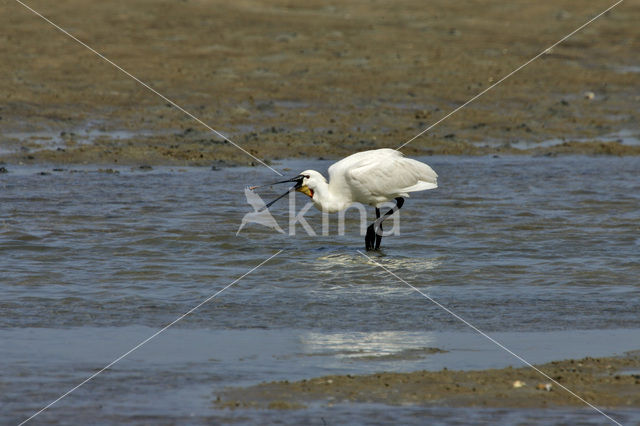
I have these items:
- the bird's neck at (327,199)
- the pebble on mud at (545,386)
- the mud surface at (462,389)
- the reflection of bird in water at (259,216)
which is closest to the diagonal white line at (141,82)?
the reflection of bird in water at (259,216)

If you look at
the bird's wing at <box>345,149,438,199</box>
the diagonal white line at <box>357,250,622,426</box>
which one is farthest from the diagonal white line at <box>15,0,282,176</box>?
the diagonal white line at <box>357,250,622,426</box>

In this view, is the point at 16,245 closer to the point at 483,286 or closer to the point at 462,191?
the point at 483,286

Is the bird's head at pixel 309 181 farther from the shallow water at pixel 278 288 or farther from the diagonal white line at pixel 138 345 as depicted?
the diagonal white line at pixel 138 345

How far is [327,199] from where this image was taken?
10.2m

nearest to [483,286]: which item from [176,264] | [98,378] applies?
[176,264]

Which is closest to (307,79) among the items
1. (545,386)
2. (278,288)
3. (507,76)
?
(507,76)

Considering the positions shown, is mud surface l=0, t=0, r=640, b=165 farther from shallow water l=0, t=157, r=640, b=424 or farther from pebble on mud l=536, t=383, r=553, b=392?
pebble on mud l=536, t=383, r=553, b=392

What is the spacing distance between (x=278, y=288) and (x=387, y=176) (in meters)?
2.19

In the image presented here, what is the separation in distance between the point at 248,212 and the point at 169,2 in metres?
12.9

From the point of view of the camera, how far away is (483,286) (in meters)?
8.80

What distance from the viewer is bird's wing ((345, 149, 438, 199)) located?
10336 millimetres

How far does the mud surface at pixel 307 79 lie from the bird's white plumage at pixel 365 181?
13.4ft

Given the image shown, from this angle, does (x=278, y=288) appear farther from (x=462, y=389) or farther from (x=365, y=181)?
(x=462, y=389)

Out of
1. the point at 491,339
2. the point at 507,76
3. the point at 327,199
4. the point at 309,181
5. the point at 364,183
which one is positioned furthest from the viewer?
the point at 507,76
